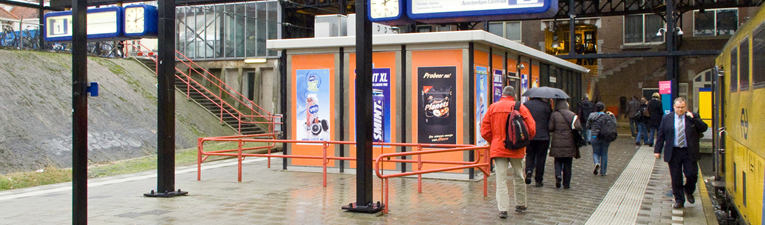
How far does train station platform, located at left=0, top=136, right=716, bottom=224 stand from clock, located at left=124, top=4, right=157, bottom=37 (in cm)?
250

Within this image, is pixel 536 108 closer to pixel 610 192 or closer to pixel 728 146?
pixel 610 192

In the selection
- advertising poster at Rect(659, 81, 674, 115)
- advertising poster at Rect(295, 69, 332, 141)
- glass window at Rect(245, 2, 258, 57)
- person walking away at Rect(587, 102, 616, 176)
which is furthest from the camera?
glass window at Rect(245, 2, 258, 57)

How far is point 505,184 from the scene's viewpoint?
8.07 metres

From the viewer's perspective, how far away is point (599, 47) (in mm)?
33781

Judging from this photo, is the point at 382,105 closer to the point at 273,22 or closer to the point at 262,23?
the point at 273,22

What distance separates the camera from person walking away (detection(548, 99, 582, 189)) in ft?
35.4

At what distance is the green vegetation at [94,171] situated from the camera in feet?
38.5

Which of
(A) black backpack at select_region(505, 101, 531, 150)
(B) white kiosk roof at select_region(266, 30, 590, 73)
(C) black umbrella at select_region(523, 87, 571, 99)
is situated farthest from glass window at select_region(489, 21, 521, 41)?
(A) black backpack at select_region(505, 101, 531, 150)

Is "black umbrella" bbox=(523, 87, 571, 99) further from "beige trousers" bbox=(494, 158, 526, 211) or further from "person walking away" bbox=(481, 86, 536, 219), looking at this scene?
"beige trousers" bbox=(494, 158, 526, 211)

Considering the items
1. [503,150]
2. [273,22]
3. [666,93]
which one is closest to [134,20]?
[503,150]

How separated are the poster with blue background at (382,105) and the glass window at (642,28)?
24716 millimetres

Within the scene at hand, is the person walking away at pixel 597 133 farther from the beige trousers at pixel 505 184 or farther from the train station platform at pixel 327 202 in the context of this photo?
the beige trousers at pixel 505 184

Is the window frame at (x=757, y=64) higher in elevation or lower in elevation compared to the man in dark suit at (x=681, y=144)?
higher

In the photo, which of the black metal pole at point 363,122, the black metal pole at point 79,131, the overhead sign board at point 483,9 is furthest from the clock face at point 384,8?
the black metal pole at point 79,131
